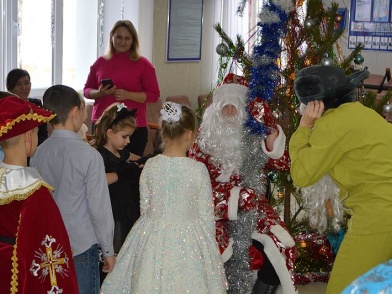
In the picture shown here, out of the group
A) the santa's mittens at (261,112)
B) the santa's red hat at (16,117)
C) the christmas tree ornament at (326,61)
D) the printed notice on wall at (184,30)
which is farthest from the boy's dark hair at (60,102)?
the printed notice on wall at (184,30)

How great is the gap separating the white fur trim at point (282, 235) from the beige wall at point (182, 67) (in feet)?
15.5

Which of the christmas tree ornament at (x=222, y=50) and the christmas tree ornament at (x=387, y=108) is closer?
the christmas tree ornament at (x=222, y=50)

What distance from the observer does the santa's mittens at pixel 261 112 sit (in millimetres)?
3920

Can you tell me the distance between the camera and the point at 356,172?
2.99 meters

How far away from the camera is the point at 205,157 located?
4.01 metres

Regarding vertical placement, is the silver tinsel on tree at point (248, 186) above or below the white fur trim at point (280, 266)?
above

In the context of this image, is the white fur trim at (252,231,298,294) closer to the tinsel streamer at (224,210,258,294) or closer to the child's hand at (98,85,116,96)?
the tinsel streamer at (224,210,258,294)

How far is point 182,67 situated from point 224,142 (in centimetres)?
506

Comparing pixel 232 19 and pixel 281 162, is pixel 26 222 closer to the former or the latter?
pixel 281 162

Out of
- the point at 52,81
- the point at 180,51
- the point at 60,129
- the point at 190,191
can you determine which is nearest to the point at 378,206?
the point at 190,191

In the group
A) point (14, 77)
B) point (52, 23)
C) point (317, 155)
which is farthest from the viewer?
point (52, 23)

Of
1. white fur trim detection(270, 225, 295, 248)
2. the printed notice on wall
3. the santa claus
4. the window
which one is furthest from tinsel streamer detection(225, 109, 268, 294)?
the printed notice on wall

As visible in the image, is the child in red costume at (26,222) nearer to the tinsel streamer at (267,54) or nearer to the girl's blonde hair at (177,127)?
the girl's blonde hair at (177,127)

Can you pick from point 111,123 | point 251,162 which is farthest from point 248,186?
point 111,123
